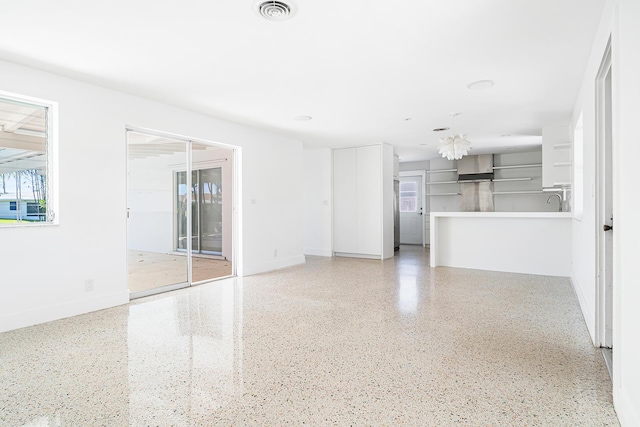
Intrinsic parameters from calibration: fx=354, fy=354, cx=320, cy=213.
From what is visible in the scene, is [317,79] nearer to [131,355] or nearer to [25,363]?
[131,355]

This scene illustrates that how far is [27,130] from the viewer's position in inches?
138

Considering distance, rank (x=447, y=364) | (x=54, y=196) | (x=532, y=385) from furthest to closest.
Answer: (x=54, y=196) → (x=447, y=364) → (x=532, y=385)

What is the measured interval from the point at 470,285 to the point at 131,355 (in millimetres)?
4137

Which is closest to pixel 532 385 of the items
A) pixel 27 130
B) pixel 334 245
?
pixel 27 130

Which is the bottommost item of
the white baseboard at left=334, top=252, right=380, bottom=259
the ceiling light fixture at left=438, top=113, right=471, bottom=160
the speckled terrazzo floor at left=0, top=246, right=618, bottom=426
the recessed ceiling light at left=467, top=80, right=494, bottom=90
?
the speckled terrazzo floor at left=0, top=246, right=618, bottom=426

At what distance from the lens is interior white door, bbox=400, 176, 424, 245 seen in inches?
408

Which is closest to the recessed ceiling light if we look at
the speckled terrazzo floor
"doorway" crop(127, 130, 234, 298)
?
the speckled terrazzo floor

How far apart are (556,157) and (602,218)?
3.25 meters

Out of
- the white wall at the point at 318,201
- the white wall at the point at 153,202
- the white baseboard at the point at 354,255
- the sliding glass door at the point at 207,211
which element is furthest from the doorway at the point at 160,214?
the white baseboard at the point at 354,255

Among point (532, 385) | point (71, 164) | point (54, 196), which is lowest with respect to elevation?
point (532, 385)
